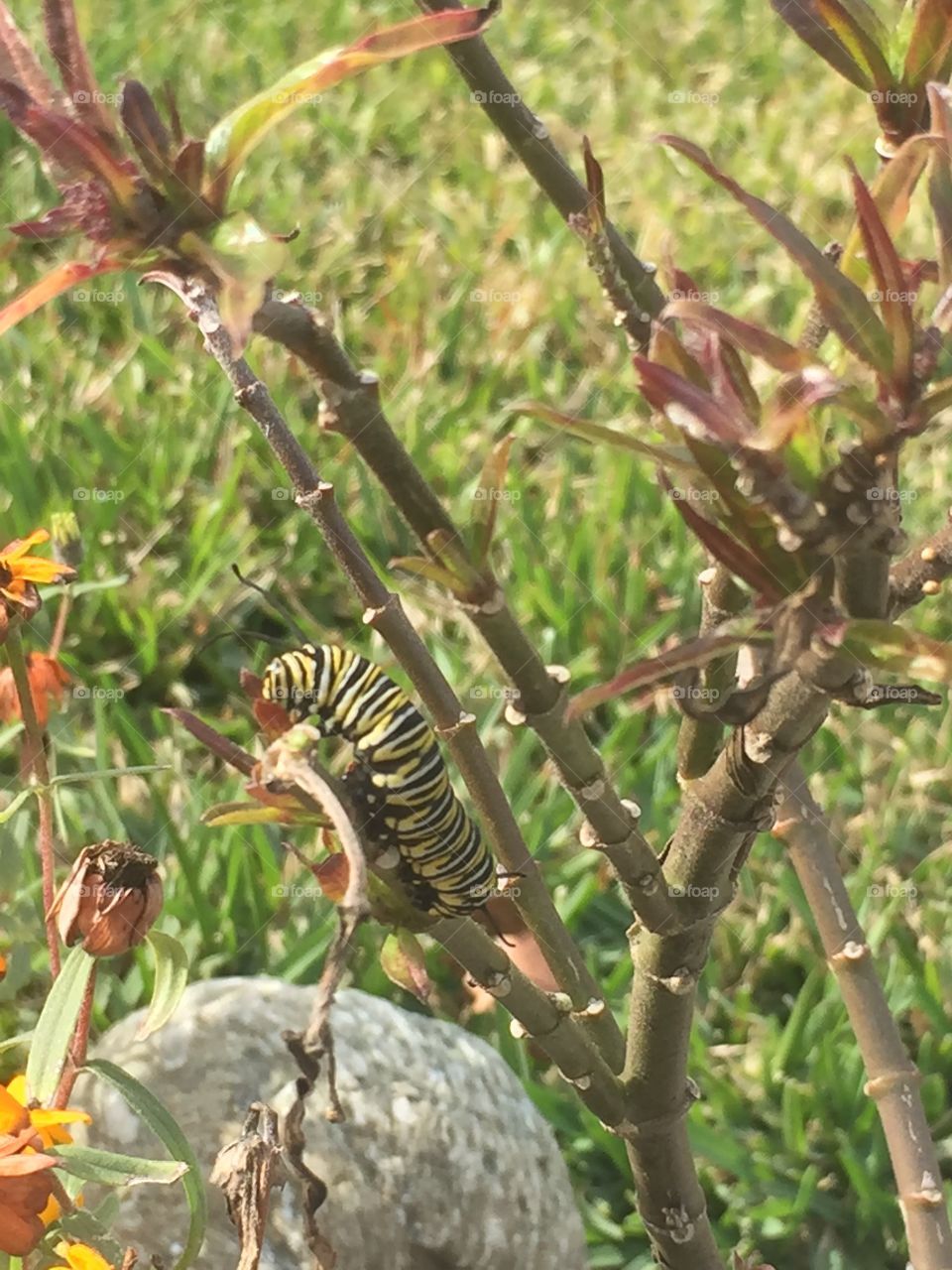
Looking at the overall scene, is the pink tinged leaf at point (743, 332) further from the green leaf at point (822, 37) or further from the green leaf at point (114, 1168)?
the green leaf at point (114, 1168)

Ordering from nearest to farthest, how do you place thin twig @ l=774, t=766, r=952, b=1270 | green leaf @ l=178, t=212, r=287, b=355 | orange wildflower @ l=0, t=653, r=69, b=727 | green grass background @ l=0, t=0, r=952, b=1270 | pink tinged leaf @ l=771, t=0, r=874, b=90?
green leaf @ l=178, t=212, r=287, b=355 → pink tinged leaf @ l=771, t=0, r=874, b=90 → orange wildflower @ l=0, t=653, r=69, b=727 → thin twig @ l=774, t=766, r=952, b=1270 → green grass background @ l=0, t=0, r=952, b=1270

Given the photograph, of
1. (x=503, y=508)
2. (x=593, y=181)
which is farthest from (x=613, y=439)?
(x=503, y=508)

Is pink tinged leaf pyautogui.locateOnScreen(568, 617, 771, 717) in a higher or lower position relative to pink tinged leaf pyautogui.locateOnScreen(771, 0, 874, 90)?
lower

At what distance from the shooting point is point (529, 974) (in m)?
0.80

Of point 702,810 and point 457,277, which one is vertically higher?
point 457,277

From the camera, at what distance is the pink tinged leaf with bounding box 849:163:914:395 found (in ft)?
1.42

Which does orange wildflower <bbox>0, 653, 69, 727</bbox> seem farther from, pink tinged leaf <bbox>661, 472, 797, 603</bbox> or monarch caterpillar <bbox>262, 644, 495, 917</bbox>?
pink tinged leaf <bbox>661, 472, 797, 603</bbox>

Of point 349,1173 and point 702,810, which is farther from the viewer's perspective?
point 349,1173

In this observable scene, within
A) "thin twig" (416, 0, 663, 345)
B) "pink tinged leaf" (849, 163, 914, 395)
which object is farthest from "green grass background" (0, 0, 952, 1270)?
"thin twig" (416, 0, 663, 345)

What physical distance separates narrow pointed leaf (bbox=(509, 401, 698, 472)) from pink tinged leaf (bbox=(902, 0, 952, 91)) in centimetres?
23

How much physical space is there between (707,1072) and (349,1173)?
47 cm

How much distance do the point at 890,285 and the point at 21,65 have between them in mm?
279

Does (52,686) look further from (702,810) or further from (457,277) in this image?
(457,277)

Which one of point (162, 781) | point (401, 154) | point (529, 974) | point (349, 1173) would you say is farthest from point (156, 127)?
point (401, 154)
